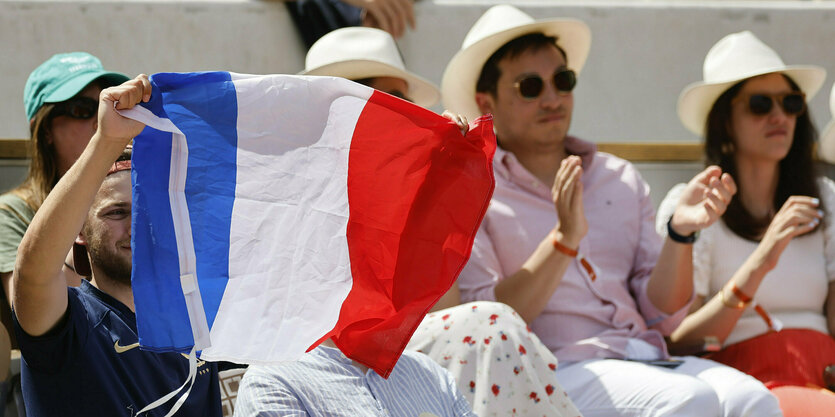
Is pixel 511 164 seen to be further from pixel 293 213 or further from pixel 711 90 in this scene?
pixel 293 213

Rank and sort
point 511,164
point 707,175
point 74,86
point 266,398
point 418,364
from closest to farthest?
point 266,398 < point 418,364 < point 74,86 < point 707,175 < point 511,164

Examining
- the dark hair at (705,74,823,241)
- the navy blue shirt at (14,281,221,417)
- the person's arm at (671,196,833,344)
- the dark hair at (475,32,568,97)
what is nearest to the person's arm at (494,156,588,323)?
the person's arm at (671,196,833,344)

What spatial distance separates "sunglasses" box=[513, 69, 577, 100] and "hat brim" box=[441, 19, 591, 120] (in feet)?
0.75

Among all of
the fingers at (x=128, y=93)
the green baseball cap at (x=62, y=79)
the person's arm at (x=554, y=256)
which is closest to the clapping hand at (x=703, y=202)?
the person's arm at (x=554, y=256)

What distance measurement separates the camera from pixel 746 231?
4.52 m

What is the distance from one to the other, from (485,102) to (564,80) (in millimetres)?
383

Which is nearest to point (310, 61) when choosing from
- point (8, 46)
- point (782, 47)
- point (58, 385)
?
point (8, 46)

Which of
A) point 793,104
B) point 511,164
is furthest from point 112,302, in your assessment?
point 793,104

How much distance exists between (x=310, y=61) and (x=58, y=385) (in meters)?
2.18

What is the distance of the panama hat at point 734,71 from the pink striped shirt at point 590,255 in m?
0.65

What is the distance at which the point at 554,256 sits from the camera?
12.6 ft

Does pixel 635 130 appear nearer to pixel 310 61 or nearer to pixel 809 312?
pixel 809 312

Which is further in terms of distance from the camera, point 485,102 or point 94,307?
point 485,102

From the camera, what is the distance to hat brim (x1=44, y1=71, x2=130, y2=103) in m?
3.70
